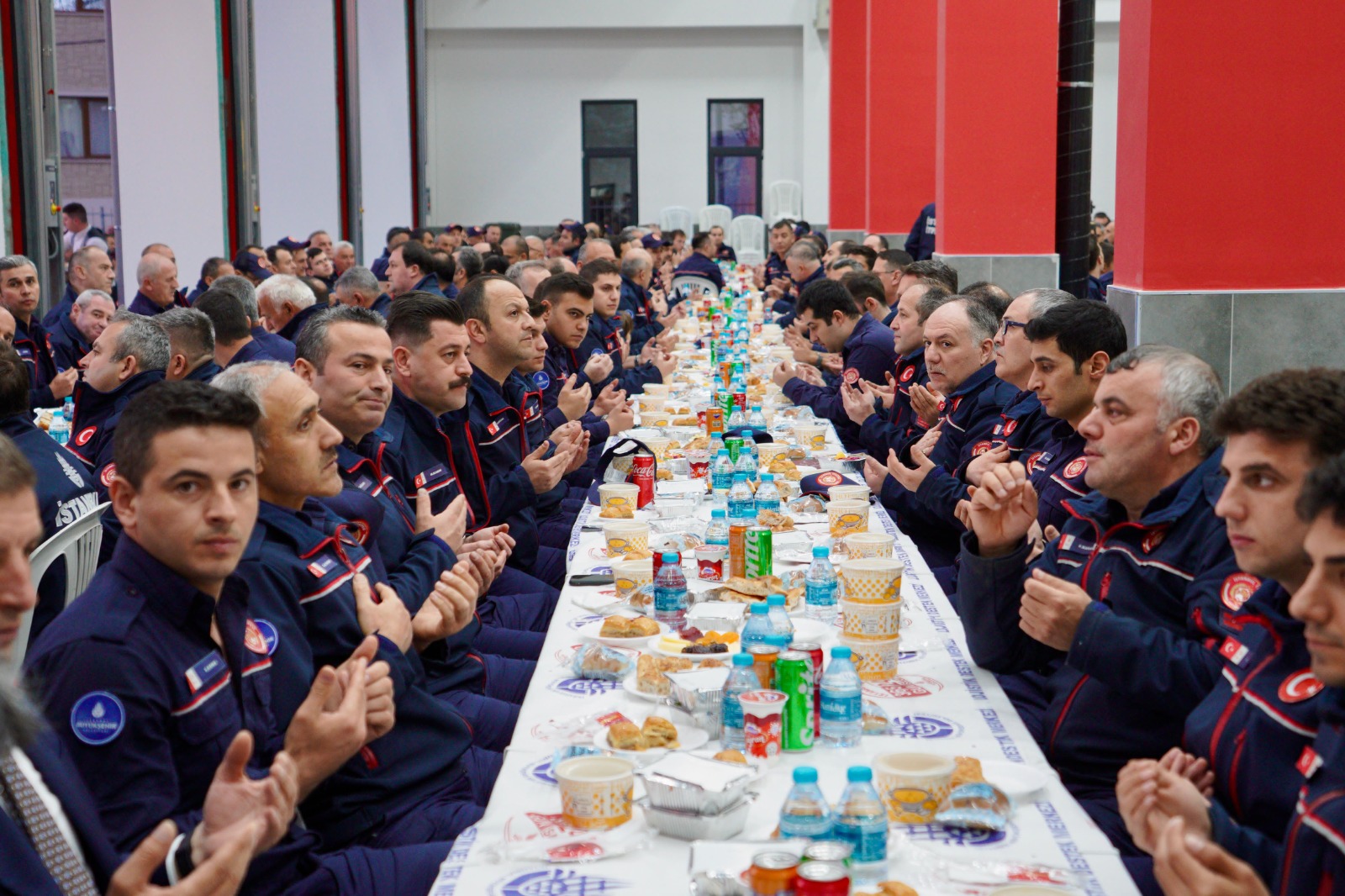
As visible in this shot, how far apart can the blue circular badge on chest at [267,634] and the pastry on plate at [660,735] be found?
0.67 meters

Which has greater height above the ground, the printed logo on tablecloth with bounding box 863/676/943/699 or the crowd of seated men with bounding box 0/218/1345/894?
the crowd of seated men with bounding box 0/218/1345/894

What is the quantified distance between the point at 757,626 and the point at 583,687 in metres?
0.36

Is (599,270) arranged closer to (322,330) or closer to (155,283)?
(155,283)

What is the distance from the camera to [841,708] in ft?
7.44

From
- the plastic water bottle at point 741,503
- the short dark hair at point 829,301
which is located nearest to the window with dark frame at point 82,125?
the short dark hair at point 829,301

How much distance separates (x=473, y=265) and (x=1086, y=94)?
13.8ft

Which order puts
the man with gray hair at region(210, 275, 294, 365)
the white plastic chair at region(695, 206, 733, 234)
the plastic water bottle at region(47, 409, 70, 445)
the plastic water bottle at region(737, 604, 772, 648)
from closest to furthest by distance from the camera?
the plastic water bottle at region(737, 604, 772, 648), the plastic water bottle at region(47, 409, 70, 445), the man with gray hair at region(210, 275, 294, 365), the white plastic chair at region(695, 206, 733, 234)

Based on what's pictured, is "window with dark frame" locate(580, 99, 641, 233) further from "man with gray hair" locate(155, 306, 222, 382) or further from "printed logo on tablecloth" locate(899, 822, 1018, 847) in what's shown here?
"printed logo on tablecloth" locate(899, 822, 1018, 847)

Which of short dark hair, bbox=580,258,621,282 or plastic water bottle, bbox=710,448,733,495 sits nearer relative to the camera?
plastic water bottle, bbox=710,448,733,495

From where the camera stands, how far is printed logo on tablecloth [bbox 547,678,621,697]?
8.43 feet

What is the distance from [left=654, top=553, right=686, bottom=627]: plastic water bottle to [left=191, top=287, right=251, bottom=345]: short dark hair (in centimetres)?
341

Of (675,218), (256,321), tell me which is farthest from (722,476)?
(675,218)

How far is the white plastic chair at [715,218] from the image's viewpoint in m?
23.0

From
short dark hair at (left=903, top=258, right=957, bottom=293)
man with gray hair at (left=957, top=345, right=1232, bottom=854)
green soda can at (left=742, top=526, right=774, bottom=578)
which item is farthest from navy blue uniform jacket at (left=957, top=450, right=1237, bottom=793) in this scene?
short dark hair at (left=903, top=258, right=957, bottom=293)
